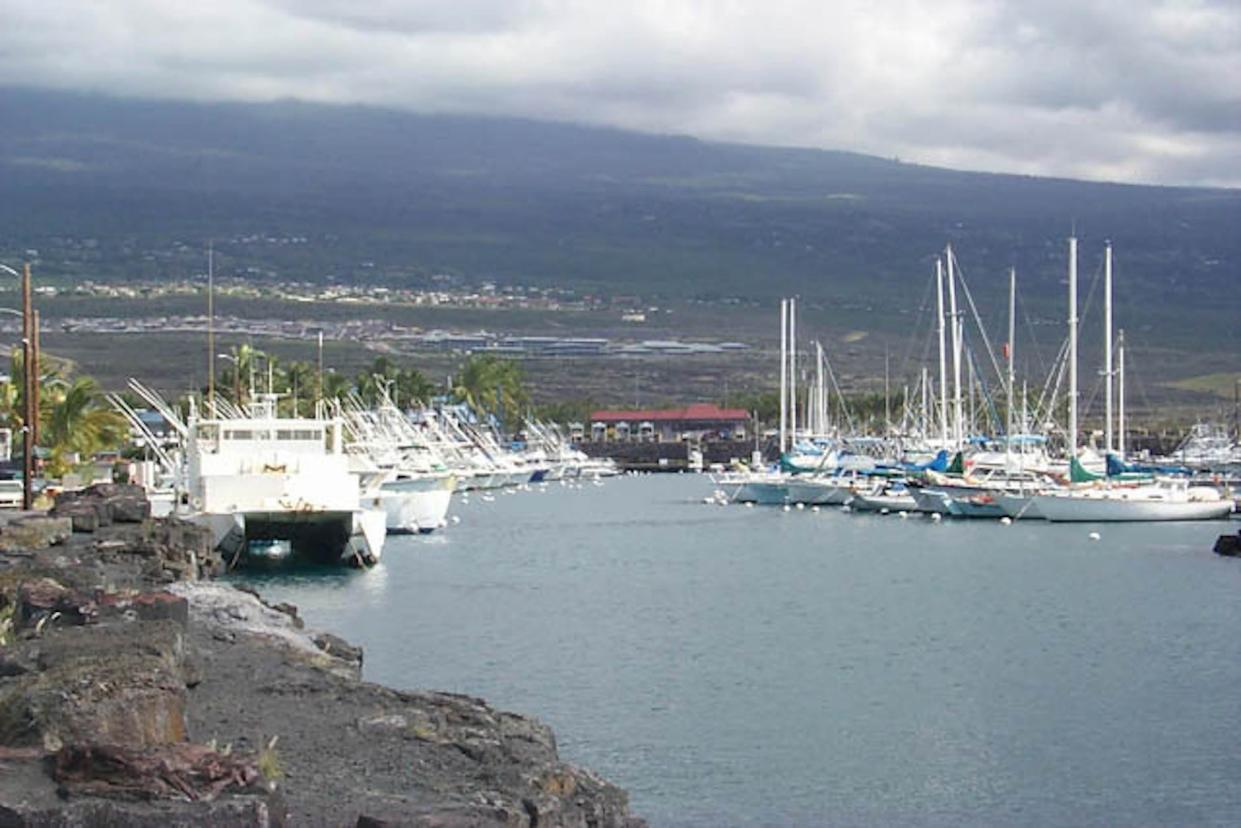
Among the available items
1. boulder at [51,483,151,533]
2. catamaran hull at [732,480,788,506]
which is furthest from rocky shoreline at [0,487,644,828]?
catamaran hull at [732,480,788,506]

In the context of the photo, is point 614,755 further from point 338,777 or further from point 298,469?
point 298,469

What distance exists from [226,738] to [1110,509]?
71343mm

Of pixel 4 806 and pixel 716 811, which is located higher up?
pixel 4 806

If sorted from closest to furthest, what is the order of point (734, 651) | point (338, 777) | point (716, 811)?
point (338, 777)
point (716, 811)
point (734, 651)

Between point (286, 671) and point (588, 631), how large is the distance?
73.9 ft

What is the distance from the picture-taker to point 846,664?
40125 millimetres

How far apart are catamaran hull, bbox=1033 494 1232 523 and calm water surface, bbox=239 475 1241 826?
25.9 feet

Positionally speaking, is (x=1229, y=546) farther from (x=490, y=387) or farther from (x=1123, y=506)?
(x=490, y=387)

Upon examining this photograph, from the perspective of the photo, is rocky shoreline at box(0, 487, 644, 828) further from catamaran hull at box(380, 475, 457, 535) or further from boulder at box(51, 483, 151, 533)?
catamaran hull at box(380, 475, 457, 535)

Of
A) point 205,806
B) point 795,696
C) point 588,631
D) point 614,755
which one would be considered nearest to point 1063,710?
point 795,696

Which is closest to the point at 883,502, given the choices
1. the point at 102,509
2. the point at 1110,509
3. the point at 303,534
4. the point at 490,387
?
the point at 1110,509

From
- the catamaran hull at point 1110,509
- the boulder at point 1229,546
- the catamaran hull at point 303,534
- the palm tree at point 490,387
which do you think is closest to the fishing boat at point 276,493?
the catamaran hull at point 303,534

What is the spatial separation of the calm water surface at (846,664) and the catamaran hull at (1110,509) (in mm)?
7910

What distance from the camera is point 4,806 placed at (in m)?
13.2
